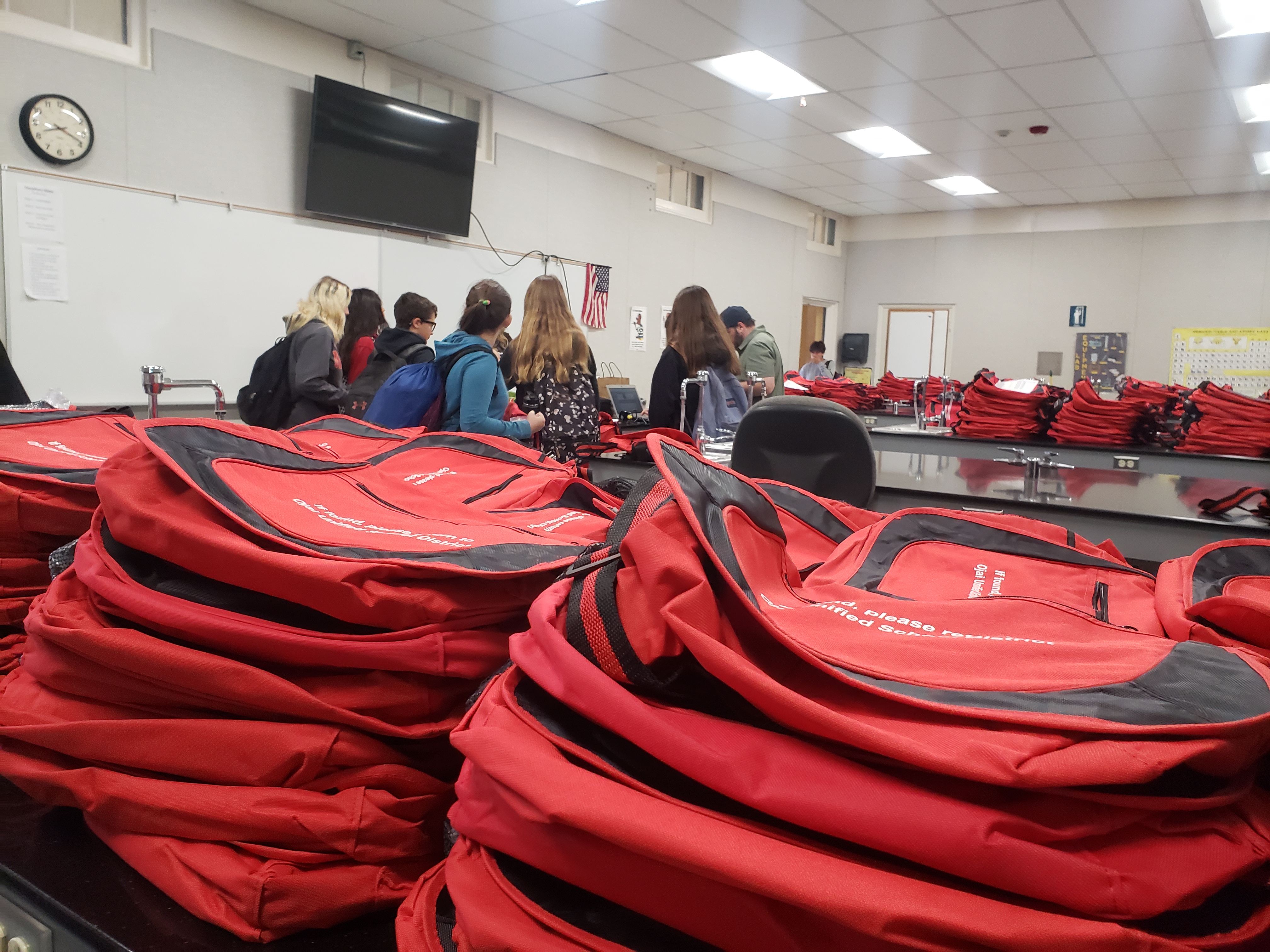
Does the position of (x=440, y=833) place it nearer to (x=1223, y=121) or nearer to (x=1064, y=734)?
(x=1064, y=734)

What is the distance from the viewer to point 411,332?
3311 millimetres

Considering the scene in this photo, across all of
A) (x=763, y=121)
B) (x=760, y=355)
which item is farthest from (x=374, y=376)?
(x=763, y=121)

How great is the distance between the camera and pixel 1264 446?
381cm

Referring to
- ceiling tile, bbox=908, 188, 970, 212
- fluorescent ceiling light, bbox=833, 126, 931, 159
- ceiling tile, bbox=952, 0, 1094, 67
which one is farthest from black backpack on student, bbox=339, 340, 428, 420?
ceiling tile, bbox=908, 188, 970, 212

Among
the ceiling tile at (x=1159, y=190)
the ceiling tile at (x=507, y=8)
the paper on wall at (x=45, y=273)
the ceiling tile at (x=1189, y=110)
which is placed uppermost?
the ceiling tile at (x=1159, y=190)

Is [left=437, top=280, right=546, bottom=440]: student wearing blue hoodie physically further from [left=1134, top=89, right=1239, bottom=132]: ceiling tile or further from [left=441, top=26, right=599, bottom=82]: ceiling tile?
[left=1134, top=89, right=1239, bottom=132]: ceiling tile

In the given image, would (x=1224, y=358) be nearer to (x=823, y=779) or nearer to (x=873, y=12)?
(x=873, y=12)

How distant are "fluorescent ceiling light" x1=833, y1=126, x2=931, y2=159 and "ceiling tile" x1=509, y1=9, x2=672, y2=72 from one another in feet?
7.61

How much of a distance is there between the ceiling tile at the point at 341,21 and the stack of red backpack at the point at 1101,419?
4.37 metres

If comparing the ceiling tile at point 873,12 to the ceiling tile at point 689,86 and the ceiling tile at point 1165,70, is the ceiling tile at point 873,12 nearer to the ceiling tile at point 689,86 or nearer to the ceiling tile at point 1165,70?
the ceiling tile at point 689,86

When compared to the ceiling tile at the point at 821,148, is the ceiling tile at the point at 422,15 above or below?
below

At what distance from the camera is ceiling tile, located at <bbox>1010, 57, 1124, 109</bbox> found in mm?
5461

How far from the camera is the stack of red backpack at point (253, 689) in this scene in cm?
57

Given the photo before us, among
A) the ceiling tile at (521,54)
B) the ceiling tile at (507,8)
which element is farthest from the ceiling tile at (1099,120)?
the ceiling tile at (507,8)
